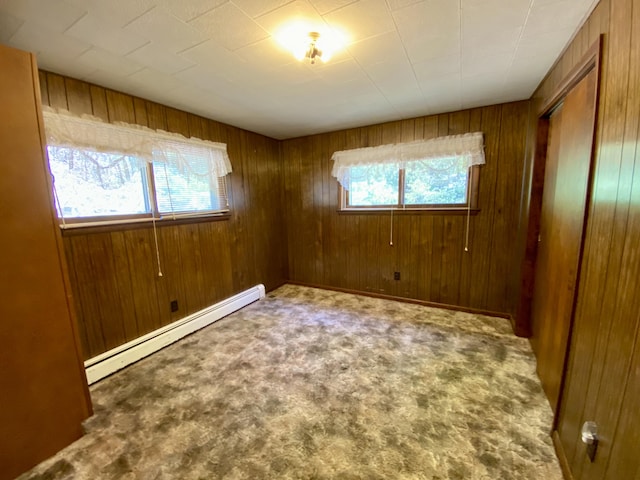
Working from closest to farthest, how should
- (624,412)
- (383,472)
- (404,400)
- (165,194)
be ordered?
(624,412) < (383,472) < (404,400) < (165,194)

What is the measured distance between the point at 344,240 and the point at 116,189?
104 inches

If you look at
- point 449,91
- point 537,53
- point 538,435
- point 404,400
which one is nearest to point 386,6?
point 537,53

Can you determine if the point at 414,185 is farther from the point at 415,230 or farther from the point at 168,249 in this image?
the point at 168,249

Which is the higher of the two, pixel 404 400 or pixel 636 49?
pixel 636 49

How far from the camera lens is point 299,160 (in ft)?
12.9

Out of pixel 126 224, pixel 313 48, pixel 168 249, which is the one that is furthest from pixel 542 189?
pixel 126 224

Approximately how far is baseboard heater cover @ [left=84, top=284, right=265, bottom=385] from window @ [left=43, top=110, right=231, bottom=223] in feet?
3.58

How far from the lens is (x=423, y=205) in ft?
10.4

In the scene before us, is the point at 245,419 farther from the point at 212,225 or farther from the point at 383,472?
the point at 212,225

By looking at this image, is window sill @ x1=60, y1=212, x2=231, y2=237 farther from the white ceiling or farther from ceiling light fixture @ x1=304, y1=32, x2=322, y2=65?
ceiling light fixture @ x1=304, y1=32, x2=322, y2=65

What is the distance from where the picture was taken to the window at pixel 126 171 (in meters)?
1.91

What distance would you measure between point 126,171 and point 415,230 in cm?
307

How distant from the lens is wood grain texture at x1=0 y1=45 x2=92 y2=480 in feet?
4.11

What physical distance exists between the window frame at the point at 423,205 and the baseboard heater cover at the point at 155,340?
186 cm
